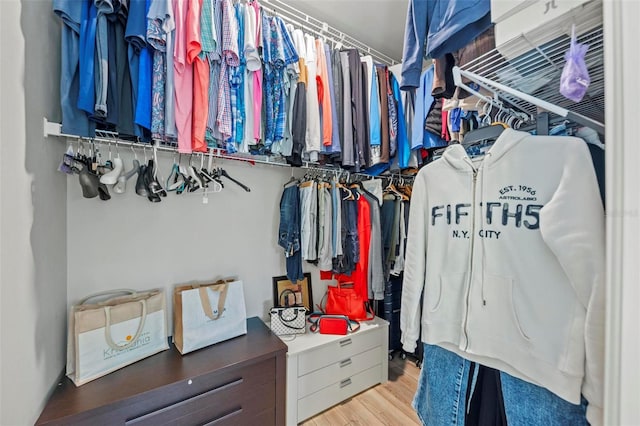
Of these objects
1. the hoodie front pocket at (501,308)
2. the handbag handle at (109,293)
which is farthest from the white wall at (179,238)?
the hoodie front pocket at (501,308)

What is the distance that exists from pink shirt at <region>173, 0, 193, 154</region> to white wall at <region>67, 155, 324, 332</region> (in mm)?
474

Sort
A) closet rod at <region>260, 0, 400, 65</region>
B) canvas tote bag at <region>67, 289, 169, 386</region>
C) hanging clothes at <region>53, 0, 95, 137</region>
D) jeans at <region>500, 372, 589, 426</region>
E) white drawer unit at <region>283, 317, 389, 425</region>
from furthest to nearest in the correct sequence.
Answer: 1. closet rod at <region>260, 0, 400, 65</region>
2. white drawer unit at <region>283, 317, 389, 425</region>
3. canvas tote bag at <region>67, 289, 169, 386</region>
4. hanging clothes at <region>53, 0, 95, 137</region>
5. jeans at <region>500, 372, 589, 426</region>

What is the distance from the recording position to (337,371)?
170 cm

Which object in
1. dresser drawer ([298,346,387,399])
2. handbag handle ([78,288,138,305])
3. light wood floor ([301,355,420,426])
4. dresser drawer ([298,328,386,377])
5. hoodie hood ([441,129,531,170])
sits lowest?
light wood floor ([301,355,420,426])

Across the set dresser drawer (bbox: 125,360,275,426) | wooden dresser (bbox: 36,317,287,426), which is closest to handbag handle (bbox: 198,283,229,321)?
wooden dresser (bbox: 36,317,287,426)

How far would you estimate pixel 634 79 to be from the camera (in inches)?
12.6

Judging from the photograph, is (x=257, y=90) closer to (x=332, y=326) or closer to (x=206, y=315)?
(x=206, y=315)

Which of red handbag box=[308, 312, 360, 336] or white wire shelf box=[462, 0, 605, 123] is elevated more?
white wire shelf box=[462, 0, 605, 123]

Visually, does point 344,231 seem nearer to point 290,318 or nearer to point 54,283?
point 290,318

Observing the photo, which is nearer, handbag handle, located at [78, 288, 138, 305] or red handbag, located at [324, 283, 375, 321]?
handbag handle, located at [78, 288, 138, 305]

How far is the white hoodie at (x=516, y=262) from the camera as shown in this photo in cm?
53

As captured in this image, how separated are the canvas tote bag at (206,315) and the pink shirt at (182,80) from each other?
803 millimetres

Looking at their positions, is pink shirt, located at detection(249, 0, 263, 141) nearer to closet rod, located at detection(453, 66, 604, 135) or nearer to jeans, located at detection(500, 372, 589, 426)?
closet rod, located at detection(453, 66, 604, 135)

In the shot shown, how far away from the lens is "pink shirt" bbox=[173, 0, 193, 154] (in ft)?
3.66
